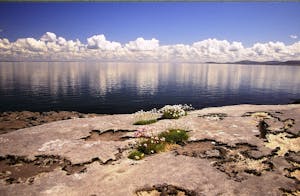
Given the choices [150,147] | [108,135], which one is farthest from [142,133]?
[108,135]

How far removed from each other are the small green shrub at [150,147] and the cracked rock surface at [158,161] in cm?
44

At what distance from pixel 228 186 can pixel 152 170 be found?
2.24m

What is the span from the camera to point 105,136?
12.0 m

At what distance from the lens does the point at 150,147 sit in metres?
9.41

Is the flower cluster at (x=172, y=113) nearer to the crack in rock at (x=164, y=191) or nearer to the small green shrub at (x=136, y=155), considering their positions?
the small green shrub at (x=136, y=155)

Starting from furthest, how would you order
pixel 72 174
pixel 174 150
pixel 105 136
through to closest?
1. pixel 105 136
2. pixel 174 150
3. pixel 72 174

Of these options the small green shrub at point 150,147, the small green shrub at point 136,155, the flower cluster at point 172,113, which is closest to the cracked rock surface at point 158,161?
the small green shrub at point 136,155

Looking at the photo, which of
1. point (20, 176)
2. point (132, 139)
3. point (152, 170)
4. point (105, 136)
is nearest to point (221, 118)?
point (132, 139)

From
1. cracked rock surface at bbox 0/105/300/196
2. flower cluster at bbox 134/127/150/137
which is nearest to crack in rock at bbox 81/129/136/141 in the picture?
cracked rock surface at bbox 0/105/300/196

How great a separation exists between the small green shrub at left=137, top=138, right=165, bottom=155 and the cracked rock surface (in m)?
0.44

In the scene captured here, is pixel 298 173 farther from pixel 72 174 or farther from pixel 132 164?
pixel 72 174

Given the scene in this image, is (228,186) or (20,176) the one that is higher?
(228,186)

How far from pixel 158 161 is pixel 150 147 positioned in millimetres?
1173

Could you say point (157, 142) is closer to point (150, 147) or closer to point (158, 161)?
point (150, 147)
